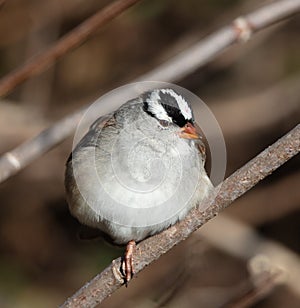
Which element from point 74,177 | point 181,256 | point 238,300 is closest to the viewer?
point 238,300

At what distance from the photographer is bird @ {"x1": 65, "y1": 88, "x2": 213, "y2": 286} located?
2816 mm

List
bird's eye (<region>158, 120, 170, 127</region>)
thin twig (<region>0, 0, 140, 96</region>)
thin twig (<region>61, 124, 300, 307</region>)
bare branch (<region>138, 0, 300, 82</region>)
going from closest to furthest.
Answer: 1. thin twig (<region>0, 0, 140, 96</region>)
2. thin twig (<region>61, 124, 300, 307</region>)
3. bare branch (<region>138, 0, 300, 82</region>)
4. bird's eye (<region>158, 120, 170, 127</region>)

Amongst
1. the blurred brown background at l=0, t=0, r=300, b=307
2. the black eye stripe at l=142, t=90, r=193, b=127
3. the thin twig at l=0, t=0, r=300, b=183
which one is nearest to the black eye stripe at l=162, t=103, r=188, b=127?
the black eye stripe at l=142, t=90, r=193, b=127

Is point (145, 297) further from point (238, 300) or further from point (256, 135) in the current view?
point (238, 300)

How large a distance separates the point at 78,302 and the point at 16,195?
138 inches

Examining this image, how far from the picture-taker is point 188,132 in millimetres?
2852

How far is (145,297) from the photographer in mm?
5234

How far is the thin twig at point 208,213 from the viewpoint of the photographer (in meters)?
2.14

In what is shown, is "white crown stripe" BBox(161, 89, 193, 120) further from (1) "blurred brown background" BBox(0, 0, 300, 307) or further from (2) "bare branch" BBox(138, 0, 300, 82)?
(1) "blurred brown background" BBox(0, 0, 300, 307)

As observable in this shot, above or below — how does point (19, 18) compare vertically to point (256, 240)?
above

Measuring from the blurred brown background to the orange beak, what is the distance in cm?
244

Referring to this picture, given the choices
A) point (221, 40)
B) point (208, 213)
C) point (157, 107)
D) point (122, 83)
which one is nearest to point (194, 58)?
point (221, 40)

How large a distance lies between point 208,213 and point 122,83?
3394 mm

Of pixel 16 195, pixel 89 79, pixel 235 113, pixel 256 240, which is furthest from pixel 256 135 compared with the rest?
pixel 16 195
